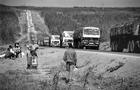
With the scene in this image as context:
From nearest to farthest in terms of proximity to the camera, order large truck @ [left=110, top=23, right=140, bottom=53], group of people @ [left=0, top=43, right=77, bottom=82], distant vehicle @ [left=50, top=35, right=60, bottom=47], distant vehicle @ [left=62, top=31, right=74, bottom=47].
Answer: group of people @ [left=0, top=43, right=77, bottom=82], large truck @ [left=110, top=23, right=140, bottom=53], distant vehicle @ [left=62, top=31, right=74, bottom=47], distant vehicle @ [left=50, top=35, right=60, bottom=47]

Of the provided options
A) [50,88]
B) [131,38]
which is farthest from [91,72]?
[131,38]

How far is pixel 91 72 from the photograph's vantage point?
17641 mm

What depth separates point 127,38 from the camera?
3253cm

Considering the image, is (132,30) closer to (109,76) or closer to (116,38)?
(116,38)

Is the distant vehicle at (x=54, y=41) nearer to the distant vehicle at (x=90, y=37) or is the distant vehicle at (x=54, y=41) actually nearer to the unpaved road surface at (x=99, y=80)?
the distant vehicle at (x=90, y=37)

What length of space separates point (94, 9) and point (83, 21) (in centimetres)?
1437

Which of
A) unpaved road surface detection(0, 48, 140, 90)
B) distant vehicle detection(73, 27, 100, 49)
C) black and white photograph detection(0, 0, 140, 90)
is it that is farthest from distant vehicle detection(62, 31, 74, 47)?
unpaved road surface detection(0, 48, 140, 90)

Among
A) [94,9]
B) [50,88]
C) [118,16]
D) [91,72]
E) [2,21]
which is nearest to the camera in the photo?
[50,88]

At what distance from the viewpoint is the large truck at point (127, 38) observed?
1163 inches

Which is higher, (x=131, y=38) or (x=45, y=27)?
(x=131, y=38)

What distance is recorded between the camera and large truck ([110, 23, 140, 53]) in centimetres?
2953

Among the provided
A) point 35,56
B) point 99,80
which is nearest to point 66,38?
point 35,56

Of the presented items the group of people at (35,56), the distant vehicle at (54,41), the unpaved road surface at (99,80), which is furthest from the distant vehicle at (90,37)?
the unpaved road surface at (99,80)

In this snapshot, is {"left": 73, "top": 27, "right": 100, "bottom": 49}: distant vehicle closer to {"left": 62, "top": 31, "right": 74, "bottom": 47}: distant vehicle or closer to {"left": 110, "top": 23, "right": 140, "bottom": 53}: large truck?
{"left": 110, "top": 23, "right": 140, "bottom": 53}: large truck
